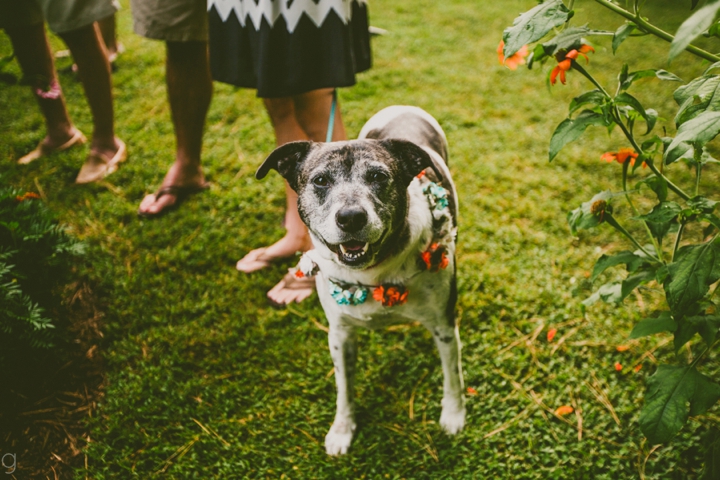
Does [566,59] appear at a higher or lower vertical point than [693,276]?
higher

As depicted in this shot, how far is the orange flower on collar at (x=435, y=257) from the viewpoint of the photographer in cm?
209

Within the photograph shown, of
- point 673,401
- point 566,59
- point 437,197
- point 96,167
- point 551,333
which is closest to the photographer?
point 566,59

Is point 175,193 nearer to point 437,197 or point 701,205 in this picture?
point 437,197

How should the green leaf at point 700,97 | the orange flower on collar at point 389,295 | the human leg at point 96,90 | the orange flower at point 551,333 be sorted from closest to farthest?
the green leaf at point 700,97 < the orange flower on collar at point 389,295 < the orange flower at point 551,333 < the human leg at point 96,90

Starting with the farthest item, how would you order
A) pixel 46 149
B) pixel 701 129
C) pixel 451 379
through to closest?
1. pixel 46 149
2. pixel 451 379
3. pixel 701 129

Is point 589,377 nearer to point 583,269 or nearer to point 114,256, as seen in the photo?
point 583,269

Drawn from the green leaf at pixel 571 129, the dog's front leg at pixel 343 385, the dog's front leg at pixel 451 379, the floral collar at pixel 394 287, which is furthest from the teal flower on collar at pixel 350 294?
the green leaf at pixel 571 129

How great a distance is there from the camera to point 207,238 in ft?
12.3

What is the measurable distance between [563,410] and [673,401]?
34.8 inches

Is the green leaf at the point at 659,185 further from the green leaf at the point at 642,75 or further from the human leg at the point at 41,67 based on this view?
the human leg at the point at 41,67

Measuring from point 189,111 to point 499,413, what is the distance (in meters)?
2.97

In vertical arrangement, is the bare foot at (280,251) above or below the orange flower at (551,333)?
above

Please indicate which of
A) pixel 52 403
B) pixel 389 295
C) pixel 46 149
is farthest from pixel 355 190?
pixel 46 149

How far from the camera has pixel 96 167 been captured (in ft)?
14.0
